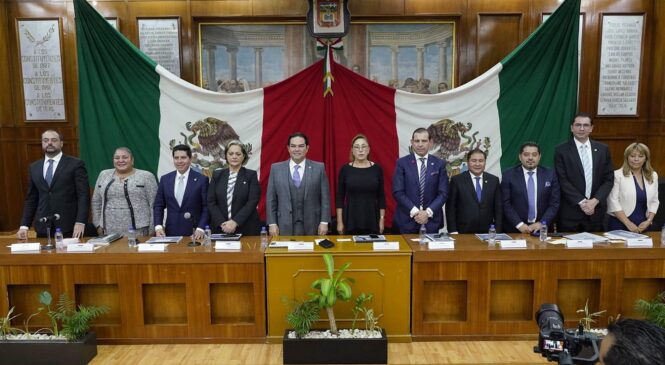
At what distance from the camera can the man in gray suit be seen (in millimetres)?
3631

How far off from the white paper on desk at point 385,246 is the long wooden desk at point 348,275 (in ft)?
0.09

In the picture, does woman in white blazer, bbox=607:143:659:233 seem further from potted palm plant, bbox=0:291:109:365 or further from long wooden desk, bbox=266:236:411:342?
potted palm plant, bbox=0:291:109:365

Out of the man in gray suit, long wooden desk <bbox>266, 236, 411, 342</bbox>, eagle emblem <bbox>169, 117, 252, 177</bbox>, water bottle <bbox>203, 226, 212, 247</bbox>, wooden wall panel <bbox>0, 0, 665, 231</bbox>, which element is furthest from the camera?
wooden wall panel <bbox>0, 0, 665, 231</bbox>

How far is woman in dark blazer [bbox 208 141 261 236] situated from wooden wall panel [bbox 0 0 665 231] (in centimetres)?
231

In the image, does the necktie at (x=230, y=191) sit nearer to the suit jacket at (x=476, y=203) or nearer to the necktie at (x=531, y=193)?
the suit jacket at (x=476, y=203)

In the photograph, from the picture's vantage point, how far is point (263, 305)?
9.86 ft

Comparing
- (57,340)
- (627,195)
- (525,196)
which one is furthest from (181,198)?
(627,195)

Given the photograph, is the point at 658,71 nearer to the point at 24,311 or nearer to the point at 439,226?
the point at 439,226

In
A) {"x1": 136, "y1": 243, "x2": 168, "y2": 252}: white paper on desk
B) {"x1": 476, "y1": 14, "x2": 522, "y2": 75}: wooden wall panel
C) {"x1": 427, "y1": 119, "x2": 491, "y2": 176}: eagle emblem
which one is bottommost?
{"x1": 136, "y1": 243, "x2": 168, "y2": 252}: white paper on desk

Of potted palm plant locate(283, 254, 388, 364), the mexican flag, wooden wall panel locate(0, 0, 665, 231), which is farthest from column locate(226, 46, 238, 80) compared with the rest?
potted palm plant locate(283, 254, 388, 364)

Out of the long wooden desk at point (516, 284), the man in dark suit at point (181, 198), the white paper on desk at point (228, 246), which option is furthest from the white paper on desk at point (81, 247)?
the long wooden desk at point (516, 284)

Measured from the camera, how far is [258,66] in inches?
216

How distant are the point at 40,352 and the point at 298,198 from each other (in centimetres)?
191

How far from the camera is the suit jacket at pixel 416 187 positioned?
12.0 ft
